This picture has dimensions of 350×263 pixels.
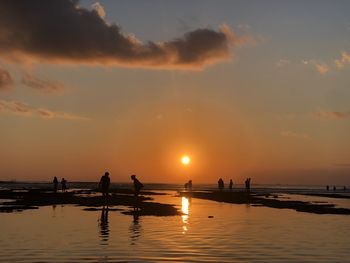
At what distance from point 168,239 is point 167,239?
0.05m

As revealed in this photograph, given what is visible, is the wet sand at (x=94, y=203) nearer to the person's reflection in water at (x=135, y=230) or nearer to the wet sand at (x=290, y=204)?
the person's reflection in water at (x=135, y=230)

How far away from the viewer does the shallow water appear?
55.1 feet

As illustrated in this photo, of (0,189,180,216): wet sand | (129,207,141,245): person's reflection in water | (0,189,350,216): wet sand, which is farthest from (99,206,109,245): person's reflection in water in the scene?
(0,189,180,216): wet sand

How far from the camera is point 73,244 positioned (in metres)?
19.0

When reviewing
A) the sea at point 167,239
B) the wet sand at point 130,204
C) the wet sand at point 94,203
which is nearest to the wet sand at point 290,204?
the wet sand at point 130,204

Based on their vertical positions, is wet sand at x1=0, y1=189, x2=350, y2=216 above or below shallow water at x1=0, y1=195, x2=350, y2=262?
above

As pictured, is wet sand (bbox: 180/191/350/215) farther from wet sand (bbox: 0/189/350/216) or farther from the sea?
the sea

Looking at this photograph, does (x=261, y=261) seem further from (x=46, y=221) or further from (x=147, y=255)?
Answer: (x=46, y=221)

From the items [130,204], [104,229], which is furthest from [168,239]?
[130,204]

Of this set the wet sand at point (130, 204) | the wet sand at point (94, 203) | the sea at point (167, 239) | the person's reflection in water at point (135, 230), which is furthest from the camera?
the wet sand at point (130, 204)

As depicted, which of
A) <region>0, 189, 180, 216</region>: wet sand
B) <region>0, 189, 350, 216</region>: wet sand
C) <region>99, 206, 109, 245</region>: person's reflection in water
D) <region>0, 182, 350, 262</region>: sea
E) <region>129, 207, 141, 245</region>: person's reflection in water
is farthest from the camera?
<region>0, 189, 350, 216</region>: wet sand

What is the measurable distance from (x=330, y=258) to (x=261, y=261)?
282cm

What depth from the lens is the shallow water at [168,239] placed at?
661 inches

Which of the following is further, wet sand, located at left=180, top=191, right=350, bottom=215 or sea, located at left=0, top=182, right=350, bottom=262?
wet sand, located at left=180, top=191, right=350, bottom=215
